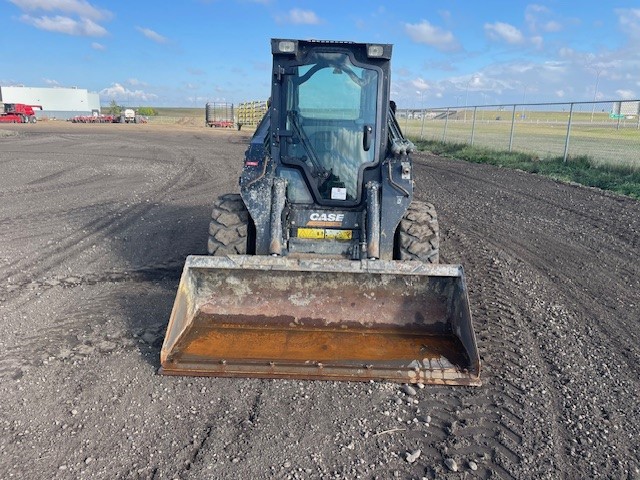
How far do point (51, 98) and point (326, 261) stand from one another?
8573 cm

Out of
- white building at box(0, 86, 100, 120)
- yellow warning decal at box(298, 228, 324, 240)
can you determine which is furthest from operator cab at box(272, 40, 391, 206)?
white building at box(0, 86, 100, 120)

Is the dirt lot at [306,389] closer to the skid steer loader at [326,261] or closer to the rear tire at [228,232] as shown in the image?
the skid steer loader at [326,261]

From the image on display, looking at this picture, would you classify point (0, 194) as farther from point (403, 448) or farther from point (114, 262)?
point (403, 448)

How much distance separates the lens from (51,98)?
7881 centimetres

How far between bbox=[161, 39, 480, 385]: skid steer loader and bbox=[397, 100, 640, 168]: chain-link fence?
11669 millimetres

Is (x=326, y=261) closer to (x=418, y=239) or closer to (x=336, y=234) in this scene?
(x=336, y=234)

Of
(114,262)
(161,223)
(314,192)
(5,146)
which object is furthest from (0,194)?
(5,146)

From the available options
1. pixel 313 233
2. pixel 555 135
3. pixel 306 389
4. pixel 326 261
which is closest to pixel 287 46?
pixel 313 233

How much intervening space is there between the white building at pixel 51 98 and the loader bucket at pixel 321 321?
82588mm

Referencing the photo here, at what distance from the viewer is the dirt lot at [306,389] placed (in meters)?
3.37

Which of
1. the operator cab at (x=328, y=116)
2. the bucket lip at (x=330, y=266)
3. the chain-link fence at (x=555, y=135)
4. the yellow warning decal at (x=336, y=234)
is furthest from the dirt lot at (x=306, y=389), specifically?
the chain-link fence at (x=555, y=135)

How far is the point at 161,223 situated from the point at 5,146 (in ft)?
58.7

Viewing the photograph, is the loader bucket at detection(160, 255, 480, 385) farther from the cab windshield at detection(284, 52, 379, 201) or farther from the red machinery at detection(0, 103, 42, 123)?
the red machinery at detection(0, 103, 42, 123)

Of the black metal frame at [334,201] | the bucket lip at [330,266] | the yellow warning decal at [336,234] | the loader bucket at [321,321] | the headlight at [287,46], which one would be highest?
the headlight at [287,46]
